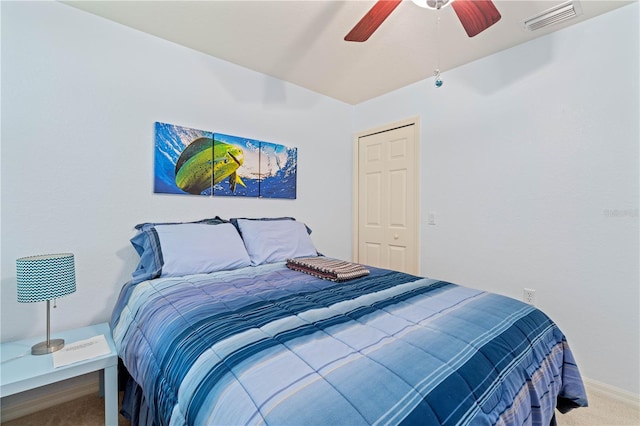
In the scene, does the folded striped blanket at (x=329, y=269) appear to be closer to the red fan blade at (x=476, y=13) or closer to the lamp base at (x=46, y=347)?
the lamp base at (x=46, y=347)

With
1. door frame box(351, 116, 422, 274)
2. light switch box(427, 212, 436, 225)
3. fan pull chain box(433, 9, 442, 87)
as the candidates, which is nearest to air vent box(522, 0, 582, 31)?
fan pull chain box(433, 9, 442, 87)

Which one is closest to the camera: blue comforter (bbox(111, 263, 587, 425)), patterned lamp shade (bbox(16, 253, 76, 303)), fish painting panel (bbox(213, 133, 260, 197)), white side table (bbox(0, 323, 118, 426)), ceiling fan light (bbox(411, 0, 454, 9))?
blue comforter (bbox(111, 263, 587, 425))

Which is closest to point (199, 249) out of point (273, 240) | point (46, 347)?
point (273, 240)

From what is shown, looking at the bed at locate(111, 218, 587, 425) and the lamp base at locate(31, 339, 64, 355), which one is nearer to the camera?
the bed at locate(111, 218, 587, 425)

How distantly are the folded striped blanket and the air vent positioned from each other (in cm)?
204

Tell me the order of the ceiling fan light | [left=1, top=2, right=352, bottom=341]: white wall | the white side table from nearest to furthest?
the white side table → the ceiling fan light → [left=1, top=2, right=352, bottom=341]: white wall

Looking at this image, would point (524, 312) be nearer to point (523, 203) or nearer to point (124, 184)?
point (523, 203)

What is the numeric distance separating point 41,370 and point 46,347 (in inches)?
8.6

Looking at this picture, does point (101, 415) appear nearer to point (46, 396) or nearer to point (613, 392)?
point (46, 396)

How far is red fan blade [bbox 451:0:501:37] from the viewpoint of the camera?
1.40m

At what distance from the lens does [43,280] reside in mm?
1393

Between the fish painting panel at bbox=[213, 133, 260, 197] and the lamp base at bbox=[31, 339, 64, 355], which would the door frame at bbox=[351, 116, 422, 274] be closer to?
the fish painting panel at bbox=[213, 133, 260, 197]

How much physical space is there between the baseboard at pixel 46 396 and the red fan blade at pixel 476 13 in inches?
122

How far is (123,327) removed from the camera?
151cm
